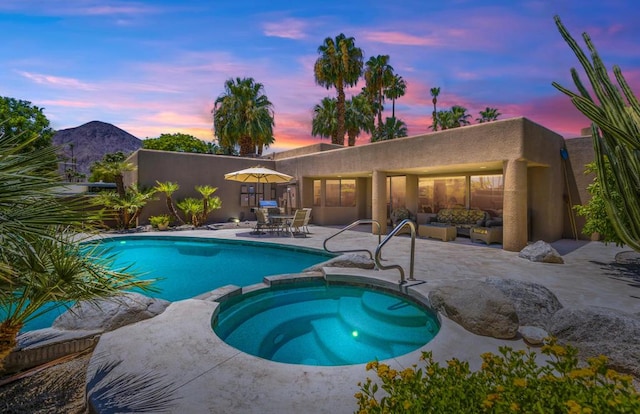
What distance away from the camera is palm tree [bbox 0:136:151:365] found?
1.84 m

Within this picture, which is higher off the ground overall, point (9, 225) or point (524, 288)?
point (9, 225)

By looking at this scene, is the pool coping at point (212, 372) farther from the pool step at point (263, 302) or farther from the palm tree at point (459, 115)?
the palm tree at point (459, 115)

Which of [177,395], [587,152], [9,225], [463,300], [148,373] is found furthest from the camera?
[587,152]

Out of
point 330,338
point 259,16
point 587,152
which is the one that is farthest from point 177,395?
point 587,152

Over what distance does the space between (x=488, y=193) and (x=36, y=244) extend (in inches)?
580

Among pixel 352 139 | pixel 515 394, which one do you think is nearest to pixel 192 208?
pixel 515 394

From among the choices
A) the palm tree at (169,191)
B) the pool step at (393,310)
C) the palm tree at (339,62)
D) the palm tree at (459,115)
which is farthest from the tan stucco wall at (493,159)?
the palm tree at (459,115)

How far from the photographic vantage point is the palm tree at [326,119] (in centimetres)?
3089

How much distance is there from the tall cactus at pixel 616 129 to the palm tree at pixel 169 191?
53.1 feet

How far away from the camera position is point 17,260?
2.11 m

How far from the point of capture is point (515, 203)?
31.4ft

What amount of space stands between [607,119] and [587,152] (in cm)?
1217

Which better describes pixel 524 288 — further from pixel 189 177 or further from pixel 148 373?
pixel 189 177

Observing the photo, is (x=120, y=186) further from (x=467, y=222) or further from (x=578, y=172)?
(x=578, y=172)
